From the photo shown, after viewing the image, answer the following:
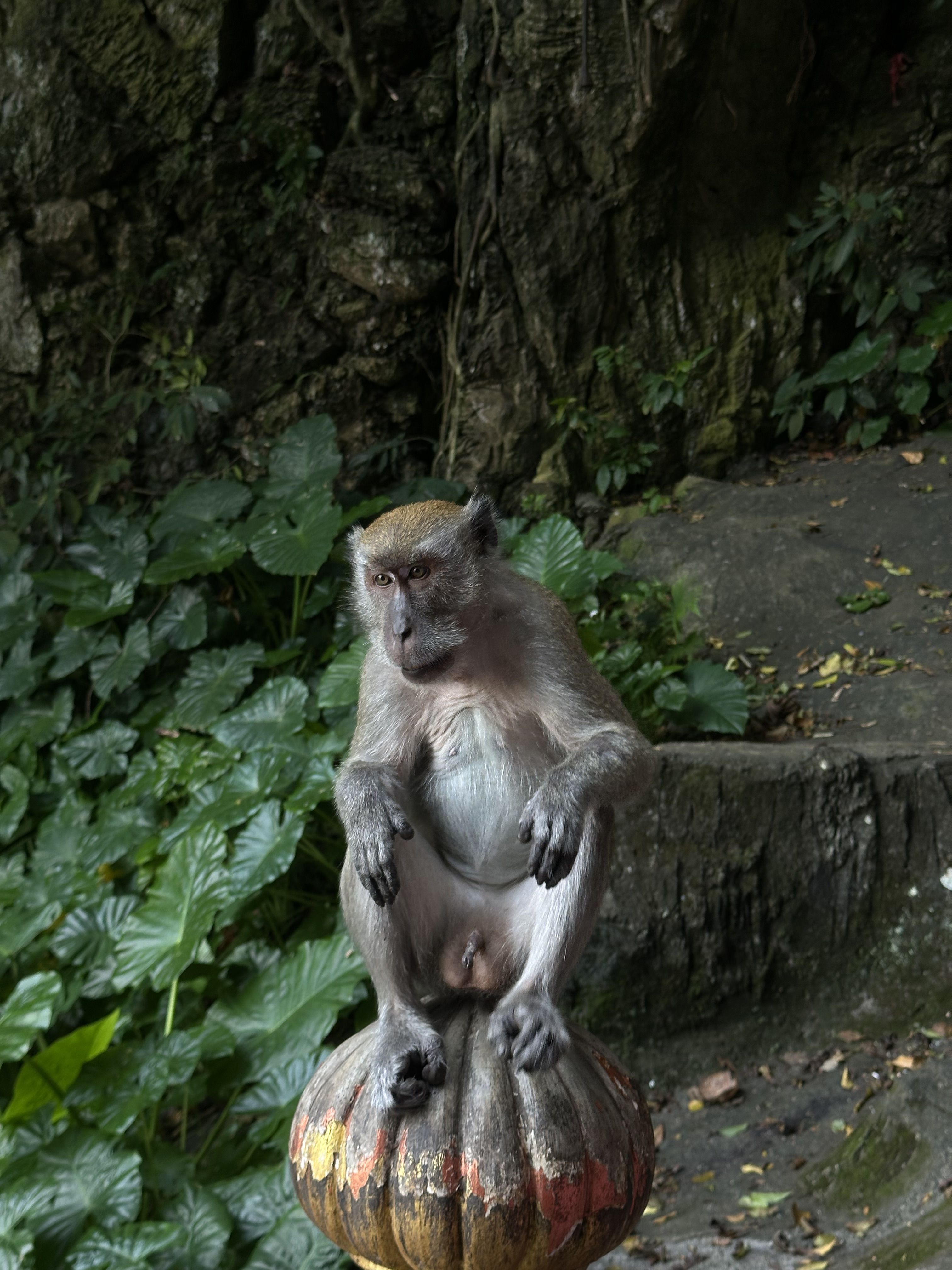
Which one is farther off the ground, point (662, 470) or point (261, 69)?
point (261, 69)

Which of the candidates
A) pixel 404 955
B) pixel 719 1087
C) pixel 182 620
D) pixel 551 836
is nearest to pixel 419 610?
pixel 551 836

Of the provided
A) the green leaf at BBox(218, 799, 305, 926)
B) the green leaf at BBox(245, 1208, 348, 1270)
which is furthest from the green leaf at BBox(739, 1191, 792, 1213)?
the green leaf at BBox(218, 799, 305, 926)

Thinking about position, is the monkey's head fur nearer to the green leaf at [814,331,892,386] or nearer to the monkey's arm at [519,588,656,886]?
the monkey's arm at [519,588,656,886]

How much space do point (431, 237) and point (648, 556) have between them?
2.54 m

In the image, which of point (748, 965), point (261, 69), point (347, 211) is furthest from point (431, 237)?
point (748, 965)

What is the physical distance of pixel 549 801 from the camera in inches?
85.0

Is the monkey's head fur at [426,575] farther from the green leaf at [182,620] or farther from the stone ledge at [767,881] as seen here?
the green leaf at [182,620]

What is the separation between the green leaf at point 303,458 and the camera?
6.25 m

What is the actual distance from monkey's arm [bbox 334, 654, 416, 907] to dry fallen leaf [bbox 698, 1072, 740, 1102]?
2.53m

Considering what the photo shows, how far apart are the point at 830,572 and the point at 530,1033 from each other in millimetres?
4704

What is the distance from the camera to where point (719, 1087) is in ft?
14.8

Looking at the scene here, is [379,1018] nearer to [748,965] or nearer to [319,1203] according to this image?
[319,1203]

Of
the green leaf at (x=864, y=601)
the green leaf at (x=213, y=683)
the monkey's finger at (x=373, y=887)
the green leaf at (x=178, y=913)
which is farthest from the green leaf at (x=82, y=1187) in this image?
the green leaf at (x=864, y=601)

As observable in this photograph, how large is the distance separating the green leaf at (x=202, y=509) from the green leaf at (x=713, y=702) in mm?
2754
